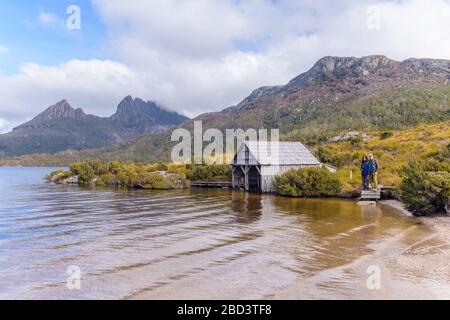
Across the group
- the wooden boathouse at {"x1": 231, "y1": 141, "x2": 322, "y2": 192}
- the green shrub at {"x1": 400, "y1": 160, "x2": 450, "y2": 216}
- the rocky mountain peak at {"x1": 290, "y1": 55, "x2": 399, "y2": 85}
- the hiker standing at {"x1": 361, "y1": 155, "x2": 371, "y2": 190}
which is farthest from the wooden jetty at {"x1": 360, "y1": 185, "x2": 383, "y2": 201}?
the rocky mountain peak at {"x1": 290, "y1": 55, "x2": 399, "y2": 85}

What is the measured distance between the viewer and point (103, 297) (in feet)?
31.2

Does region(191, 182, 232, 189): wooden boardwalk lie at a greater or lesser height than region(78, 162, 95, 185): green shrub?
lesser

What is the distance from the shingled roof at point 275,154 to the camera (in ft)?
127

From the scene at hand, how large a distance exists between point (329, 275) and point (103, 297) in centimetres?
635

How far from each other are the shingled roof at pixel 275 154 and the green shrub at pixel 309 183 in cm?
299

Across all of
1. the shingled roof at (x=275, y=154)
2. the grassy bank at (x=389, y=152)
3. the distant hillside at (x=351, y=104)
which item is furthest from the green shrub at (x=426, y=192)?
the distant hillside at (x=351, y=104)

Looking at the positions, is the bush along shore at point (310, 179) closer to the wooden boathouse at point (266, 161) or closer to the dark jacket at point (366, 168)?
the wooden boathouse at point (266, 161)

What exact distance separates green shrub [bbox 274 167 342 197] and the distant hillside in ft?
111

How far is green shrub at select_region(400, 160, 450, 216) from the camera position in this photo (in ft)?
69.1

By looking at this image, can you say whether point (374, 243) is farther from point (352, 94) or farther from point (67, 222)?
point (352, 94)

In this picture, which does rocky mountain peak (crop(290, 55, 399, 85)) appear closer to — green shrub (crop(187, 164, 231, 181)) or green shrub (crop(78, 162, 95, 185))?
green shrub (crop(187, 164, 231, 181))

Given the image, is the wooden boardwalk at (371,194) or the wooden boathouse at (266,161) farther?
the wooden boathouse at (266,161)

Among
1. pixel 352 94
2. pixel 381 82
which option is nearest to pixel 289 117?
pixel 352 94

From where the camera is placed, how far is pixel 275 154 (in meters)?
39.3
